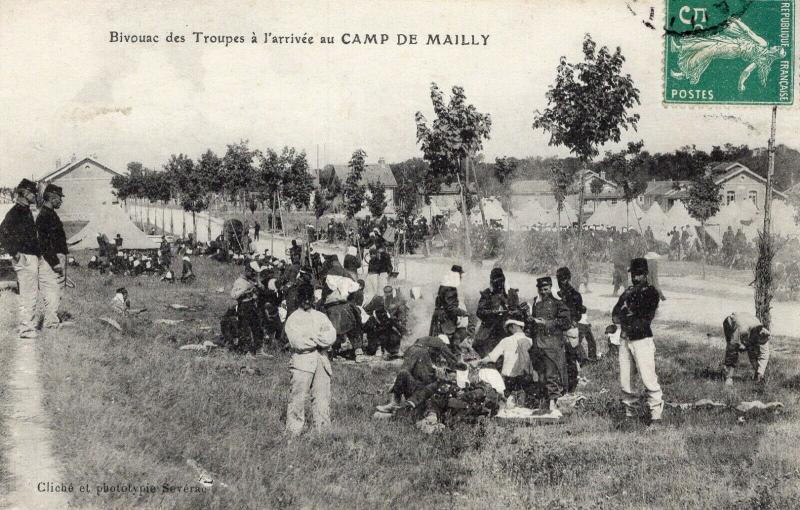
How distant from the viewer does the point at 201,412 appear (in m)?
6.12

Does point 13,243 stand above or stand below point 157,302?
above

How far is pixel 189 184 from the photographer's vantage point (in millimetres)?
15344

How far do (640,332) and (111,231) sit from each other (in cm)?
1439

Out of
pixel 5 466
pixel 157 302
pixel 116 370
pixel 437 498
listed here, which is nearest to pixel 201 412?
pixel 116 370

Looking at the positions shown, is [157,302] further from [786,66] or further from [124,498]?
[786,66]

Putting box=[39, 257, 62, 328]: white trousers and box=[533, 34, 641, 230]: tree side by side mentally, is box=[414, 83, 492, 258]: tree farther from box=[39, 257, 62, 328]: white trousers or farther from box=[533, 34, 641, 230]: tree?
box=[39, 257, 62, 328]: white trousers

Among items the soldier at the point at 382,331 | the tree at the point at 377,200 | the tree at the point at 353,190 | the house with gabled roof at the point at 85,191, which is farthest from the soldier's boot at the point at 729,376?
the tree at the point at 377,200

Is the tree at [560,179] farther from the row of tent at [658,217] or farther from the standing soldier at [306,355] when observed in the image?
the standing soldier at [306,355]

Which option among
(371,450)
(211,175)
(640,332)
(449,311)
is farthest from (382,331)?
(211,175)

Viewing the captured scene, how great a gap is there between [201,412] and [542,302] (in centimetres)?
347

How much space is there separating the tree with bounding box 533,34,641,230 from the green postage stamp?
0.72 meters

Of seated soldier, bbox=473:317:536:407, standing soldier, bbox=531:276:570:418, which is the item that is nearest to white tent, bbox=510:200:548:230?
seated soldier, bbox=473:317:536:407

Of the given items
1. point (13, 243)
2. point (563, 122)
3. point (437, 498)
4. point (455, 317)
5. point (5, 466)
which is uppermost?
point (563, 122)

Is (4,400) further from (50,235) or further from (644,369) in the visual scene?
(644,369)
